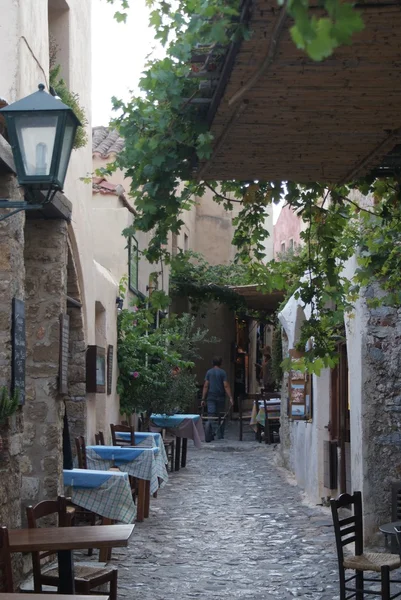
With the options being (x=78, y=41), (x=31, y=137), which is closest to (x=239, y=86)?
(x=31, y=137)

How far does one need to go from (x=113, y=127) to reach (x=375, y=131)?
5.38 feet

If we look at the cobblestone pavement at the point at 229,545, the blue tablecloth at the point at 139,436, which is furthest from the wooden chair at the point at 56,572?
the blue tablecloth at the point at 139,436

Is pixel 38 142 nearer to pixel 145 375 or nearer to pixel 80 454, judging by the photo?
pixel 80 454

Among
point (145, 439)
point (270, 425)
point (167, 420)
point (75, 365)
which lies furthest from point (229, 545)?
point (270, 425)

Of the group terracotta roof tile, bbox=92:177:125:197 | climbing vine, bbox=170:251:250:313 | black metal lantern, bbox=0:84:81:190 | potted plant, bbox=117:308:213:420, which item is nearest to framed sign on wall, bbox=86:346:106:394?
potted plant, bbox=117:308:213:420

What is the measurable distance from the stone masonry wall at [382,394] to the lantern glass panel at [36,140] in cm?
459

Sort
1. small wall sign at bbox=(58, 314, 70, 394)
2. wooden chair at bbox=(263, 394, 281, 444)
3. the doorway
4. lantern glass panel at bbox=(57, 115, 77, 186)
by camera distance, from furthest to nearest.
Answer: wooden chair at bbox=(263, 394, 281, 444)
the doorway
small wall sign at bbox=(58, 314, 70, 394)
lantern glass panel at bbox=(57, 115, 77, 186)

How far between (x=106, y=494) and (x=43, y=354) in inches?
49.2

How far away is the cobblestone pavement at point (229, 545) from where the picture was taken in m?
7.51

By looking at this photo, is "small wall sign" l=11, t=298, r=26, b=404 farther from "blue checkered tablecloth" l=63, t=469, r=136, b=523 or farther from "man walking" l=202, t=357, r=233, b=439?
"man walking" l=202, t=357, r=233, b=439

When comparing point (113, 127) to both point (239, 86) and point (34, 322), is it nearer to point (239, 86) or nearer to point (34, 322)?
point (239, 86)

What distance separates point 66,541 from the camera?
16.9ft

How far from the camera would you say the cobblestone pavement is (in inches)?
296

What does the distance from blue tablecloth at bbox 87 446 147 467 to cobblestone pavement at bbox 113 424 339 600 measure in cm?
75
